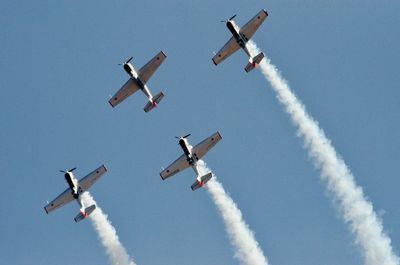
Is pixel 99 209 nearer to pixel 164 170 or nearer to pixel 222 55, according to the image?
pixel 164 170

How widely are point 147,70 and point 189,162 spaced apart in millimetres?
11881

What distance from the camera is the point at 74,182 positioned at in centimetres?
11288

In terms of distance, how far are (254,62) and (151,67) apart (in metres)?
12.2

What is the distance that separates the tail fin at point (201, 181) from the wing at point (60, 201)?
14920mm

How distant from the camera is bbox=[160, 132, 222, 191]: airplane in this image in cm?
11025

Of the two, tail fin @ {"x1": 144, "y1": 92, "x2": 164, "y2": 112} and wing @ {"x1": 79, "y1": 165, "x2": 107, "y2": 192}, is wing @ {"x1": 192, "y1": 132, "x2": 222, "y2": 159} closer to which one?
tail fin @ {"x1": 144, "y1": 92, "x2": 164, "y2": 112}

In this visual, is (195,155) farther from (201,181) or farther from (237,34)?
(237,34)

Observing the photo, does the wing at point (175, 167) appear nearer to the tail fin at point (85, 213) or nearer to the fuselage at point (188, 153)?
the fuselage at point (188, 153)

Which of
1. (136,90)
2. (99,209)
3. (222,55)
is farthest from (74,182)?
(222,55)

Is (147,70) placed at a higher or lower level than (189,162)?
higher

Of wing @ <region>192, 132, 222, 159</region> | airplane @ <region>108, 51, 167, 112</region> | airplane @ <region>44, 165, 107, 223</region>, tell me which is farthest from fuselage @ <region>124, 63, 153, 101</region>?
airplane @ <region>44, 165, 107, 223</region>

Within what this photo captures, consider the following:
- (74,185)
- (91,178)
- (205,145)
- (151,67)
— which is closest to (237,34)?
(151,67)

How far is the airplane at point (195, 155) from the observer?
Answer: 110 m

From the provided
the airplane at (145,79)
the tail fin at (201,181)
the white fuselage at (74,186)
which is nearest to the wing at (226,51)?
the airplane at (145,79)
